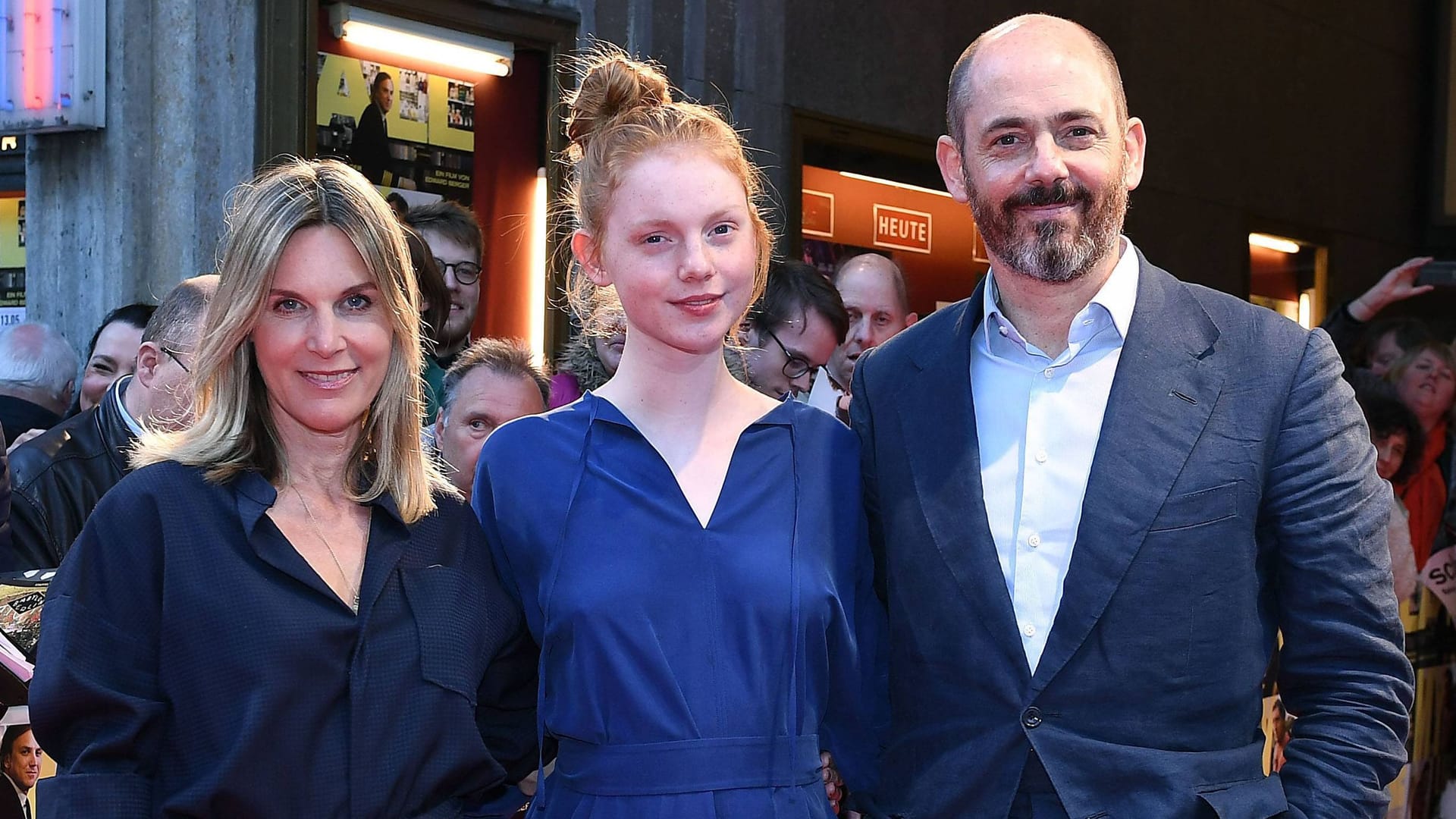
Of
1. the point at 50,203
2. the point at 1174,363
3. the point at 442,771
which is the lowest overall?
the point at 442,771

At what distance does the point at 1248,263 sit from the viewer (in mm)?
11078

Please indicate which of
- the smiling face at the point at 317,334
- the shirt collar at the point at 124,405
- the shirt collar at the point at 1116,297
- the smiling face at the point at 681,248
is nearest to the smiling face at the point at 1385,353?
the shirt collar at the point at 1116,297

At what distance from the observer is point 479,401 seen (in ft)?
12.9

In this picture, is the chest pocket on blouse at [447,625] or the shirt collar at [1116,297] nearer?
the chest pocket on blouse at [447,625]

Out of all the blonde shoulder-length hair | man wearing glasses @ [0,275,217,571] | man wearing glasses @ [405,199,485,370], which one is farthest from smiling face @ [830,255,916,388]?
the blonde shoulder-length hair

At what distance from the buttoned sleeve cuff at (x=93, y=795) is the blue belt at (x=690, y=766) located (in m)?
0.70

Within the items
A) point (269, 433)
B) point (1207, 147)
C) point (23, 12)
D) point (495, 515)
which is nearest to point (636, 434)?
point (495, 515)

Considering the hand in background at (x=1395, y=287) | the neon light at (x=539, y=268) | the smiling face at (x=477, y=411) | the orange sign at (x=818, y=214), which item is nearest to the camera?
the smiling face at (x=477, y=411)

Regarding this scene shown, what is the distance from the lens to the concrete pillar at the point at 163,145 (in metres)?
5.51

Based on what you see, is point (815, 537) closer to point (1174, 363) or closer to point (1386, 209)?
point (1174, 363)

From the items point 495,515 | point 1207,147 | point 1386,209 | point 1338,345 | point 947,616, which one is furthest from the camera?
point 1386,209

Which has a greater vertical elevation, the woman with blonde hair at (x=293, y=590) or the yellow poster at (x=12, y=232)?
the yellow poster at (x=12, y=232)

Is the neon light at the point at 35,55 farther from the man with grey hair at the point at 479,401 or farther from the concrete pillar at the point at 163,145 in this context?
the man with grey hair at the point at 479,401

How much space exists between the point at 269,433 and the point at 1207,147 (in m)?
9.54
